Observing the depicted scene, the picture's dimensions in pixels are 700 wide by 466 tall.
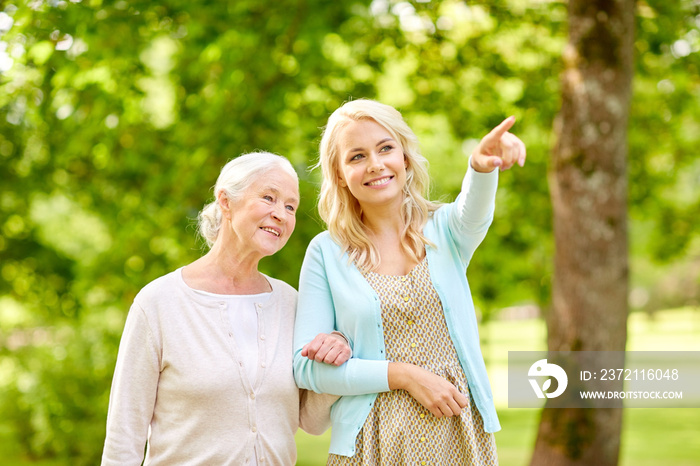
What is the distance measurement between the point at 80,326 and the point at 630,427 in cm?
1490

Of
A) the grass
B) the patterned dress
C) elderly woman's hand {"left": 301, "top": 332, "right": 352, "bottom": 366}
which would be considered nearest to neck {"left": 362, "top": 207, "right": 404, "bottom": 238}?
the patterned dress

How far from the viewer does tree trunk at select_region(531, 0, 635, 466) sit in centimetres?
561

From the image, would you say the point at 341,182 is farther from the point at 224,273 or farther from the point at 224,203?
the point at 224,273

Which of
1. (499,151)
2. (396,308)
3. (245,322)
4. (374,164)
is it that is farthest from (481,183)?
(245,322)

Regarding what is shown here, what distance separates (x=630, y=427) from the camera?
19156mm

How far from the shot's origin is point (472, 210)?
253cm

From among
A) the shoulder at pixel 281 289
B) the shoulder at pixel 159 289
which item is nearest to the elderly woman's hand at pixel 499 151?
the shoulder at pixel 281 289

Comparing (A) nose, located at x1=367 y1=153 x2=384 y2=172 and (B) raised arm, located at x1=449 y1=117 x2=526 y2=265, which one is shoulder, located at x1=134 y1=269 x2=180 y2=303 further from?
(B) raised arm, located at x1=449 y1=117 x2=526 y2=265

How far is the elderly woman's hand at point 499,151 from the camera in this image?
2322 mm

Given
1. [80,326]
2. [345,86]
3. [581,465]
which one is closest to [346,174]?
[581,465]

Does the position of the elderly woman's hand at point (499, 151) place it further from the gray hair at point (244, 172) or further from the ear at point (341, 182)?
the gray hair at point (244, 172)

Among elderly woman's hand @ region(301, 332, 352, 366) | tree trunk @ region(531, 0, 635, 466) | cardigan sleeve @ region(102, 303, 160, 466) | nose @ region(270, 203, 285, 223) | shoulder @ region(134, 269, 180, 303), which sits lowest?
cardigan sleeve @ region(102, 303, 160, 466)

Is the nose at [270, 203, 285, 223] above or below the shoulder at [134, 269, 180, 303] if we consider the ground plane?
above

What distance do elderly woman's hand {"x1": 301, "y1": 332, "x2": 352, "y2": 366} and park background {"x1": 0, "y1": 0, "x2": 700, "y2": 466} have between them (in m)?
2.94
